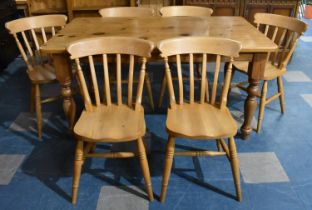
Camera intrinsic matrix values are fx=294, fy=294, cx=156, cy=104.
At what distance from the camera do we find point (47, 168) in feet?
6.57

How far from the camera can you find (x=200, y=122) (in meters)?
1.67

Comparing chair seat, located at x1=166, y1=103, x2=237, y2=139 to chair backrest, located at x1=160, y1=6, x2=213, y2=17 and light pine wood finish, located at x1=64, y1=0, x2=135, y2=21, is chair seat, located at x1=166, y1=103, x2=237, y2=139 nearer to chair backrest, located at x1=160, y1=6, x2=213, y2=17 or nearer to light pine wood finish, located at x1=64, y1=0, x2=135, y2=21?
chair backrest, located at x1=160, y1=6, x2=213, y2=17

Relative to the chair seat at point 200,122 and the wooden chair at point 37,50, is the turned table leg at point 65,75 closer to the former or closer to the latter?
the wooden chair at point 37,50

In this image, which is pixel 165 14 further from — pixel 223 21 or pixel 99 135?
pixel 99 135

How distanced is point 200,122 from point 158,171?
0.51m

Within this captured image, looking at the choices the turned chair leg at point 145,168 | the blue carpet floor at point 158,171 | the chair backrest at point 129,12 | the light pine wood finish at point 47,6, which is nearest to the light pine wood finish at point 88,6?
the light pine wood finish at point 47,6

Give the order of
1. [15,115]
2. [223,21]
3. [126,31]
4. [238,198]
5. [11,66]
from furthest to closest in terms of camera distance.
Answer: [11,66], [15,115], [223,21], [126,31], [238,198]

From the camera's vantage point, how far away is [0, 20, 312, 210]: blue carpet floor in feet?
5.69

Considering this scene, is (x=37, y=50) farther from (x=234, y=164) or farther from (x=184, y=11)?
(x=234, y=164)

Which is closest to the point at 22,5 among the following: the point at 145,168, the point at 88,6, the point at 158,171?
the point at 88,6

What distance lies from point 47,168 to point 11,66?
7.18 ft

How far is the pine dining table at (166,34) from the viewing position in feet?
6.14

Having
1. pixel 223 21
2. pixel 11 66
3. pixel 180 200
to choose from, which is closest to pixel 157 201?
pixel 180 200

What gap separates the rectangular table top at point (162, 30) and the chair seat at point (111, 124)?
0.46 meters
